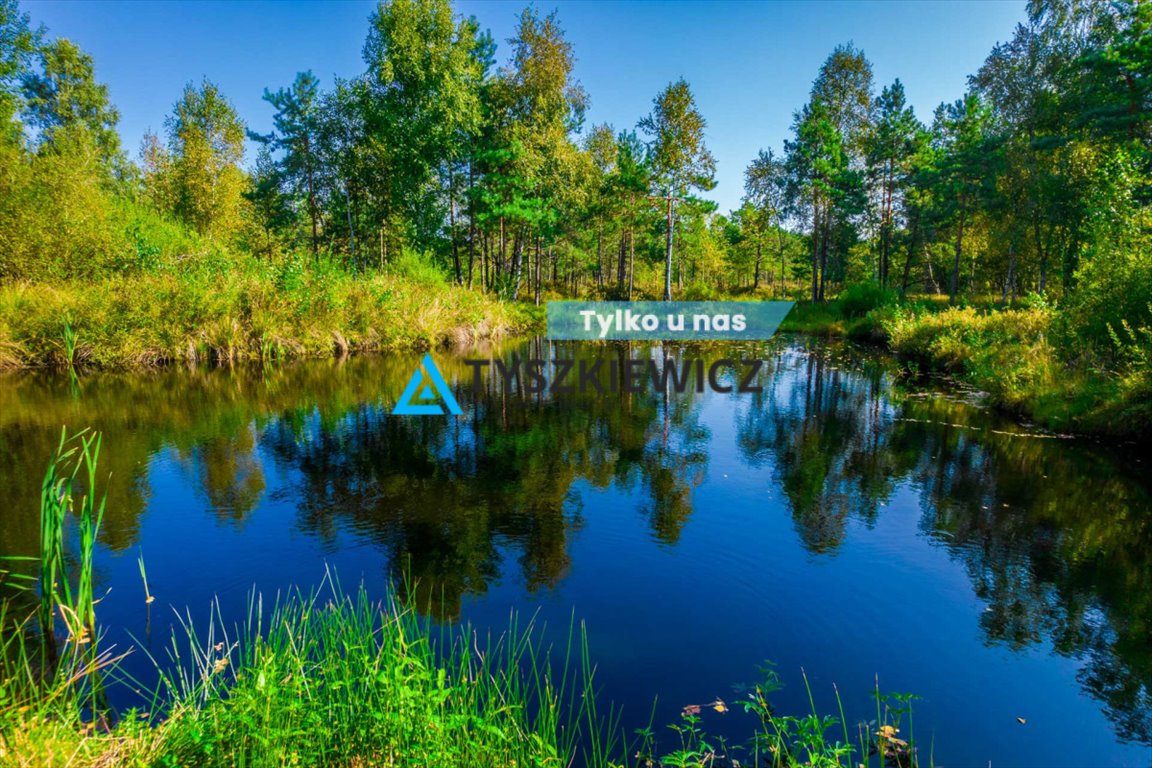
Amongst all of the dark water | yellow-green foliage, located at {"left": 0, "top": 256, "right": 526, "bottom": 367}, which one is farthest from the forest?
the dark water

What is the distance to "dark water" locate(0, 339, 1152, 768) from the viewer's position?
159 inches

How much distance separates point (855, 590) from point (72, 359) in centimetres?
1866

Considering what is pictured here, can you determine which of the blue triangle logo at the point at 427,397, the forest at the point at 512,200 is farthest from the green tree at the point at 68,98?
the blue triangle logo at the point at 427,397

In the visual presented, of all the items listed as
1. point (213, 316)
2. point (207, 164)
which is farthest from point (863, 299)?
point (207, 164)

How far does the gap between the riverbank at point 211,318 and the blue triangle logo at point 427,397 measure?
4.57 meters

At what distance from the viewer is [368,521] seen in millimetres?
6602

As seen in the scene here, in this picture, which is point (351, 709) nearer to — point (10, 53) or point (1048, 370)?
point (1048, 370)

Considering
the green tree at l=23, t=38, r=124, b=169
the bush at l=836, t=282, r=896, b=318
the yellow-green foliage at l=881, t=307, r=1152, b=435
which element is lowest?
the yellow-green foliage at l=881, t=307, r=1152, b=435

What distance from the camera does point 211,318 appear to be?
17.5 meters

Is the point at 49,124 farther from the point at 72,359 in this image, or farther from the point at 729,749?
the point at 729,749

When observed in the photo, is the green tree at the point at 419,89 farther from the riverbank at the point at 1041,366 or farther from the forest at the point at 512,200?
the riverbank at the point at 1041,366

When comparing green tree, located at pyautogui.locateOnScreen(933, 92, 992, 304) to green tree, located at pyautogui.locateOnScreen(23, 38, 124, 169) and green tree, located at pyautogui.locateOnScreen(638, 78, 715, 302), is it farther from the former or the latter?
green tree, located at pyautogui.locateOnScreen(23, 38, 124, 169)

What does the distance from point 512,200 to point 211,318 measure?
649 inches

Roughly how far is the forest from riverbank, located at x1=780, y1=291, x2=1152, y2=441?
0.09m
